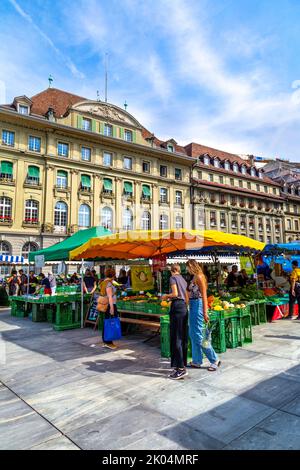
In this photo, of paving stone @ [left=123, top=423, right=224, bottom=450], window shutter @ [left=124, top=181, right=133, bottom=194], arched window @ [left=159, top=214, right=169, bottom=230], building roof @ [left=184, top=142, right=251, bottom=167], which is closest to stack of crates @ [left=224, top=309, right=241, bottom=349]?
paving stone @ [left=123, top=423, right=224, bottom=450]

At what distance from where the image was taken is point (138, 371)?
5148 mm

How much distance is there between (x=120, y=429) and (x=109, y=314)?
11.5 feet

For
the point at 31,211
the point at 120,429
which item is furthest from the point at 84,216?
the point at 120,429

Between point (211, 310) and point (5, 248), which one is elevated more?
point (5, 248)

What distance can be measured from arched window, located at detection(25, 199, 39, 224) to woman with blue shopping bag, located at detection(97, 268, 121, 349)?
23699mm

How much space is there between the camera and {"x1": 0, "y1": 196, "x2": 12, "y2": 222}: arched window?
27172 mm

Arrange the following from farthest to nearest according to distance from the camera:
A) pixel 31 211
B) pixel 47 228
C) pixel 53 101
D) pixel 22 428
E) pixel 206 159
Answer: pixel 206 159 < pixel 53 101 < pixel 31 211 < pixel 47 228 < pixel 22 428

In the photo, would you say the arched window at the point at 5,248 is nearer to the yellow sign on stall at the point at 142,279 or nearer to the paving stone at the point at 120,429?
the yellow sign on stall at the point at 142,279

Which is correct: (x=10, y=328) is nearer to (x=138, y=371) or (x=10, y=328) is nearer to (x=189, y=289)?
(x=138, y=371)

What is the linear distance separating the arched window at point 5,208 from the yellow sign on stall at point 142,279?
65.2 ft

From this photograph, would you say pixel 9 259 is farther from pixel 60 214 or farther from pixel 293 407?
pixel 293 407

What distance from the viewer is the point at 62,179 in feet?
100

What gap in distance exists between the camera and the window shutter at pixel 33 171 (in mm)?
28708
